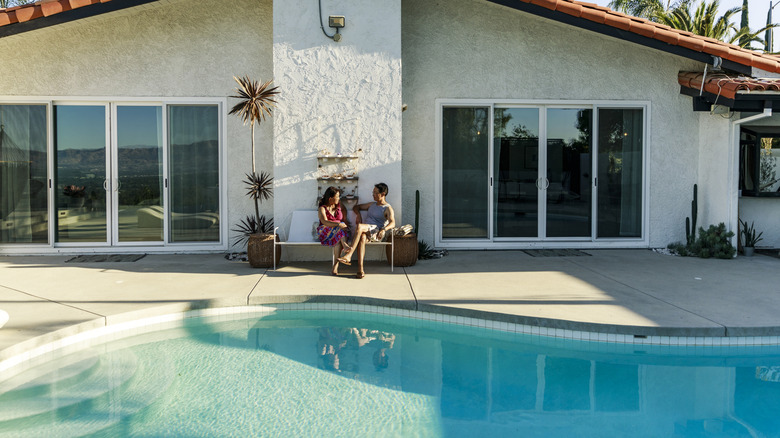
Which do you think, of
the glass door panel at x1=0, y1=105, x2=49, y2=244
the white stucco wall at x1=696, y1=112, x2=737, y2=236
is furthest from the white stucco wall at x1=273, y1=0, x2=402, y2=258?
the white stucco wall at x1=696, y1=112, x2=737, y2=236

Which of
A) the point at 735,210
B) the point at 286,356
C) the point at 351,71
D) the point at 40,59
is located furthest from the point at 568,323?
the point at 40,59

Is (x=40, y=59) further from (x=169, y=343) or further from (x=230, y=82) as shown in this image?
(x=169, y=343)

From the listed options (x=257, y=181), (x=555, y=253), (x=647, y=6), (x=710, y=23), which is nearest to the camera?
(x=257, y=181)

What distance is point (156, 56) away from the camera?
8406mm

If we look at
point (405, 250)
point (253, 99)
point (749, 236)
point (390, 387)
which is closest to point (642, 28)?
point (749, 236)

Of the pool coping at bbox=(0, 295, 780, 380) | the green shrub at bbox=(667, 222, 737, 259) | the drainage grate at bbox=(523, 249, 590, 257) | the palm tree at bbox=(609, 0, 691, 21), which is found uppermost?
the palm tree at bbox=(609, 0, 691, 21)

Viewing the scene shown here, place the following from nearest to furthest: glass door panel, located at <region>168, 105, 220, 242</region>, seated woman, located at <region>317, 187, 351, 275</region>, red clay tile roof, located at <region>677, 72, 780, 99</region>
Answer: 1. seated woman, located at <region>317, 187, 351, 275</region>
2. red clay tile roof, located at <region>677, 72, 780, 99</region>
3. glass door panel, located at <region>168, 105, 220, 242</region>

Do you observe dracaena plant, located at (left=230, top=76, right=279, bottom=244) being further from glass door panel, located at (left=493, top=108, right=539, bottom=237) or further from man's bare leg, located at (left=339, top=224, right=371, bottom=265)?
glass door panel, located at (left=493, top=108, right=539, bottom=237)

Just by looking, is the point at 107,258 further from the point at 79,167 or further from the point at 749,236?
the point at 749,236

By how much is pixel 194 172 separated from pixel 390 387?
586 centimetres

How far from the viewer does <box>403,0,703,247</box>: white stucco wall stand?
8.73m

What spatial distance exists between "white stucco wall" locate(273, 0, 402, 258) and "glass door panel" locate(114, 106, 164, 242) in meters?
2.07

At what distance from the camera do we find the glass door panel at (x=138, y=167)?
8.53 m

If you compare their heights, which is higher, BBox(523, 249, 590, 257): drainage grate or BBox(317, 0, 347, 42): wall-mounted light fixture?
BBox(317, 0, 347, 42): wall-mounted light fixture
